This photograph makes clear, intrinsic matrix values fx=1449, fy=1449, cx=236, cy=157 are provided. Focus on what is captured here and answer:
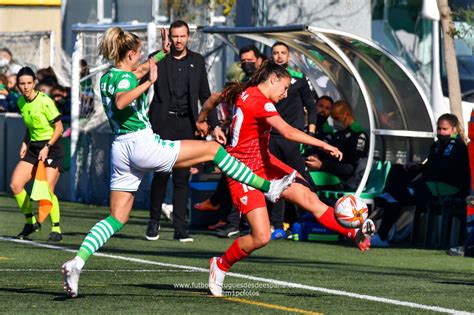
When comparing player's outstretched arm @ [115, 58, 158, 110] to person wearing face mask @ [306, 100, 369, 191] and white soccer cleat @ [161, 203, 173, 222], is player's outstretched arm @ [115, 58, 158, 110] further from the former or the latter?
white soccer cleat @ [161, 203, 173, 222]

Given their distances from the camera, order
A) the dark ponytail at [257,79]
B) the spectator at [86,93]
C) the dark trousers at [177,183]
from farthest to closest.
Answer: the spectator at [86,93] < the dark trousers at [177,183] < the dark ponytail at [257,79]

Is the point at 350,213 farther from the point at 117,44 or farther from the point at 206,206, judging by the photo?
the point at 206,206

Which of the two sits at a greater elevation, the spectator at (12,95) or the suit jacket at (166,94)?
the suit jacket at (166,94)

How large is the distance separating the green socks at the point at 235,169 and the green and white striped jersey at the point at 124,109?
0.68 metres

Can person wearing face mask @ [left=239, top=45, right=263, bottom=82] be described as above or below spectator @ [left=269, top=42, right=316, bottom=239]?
above

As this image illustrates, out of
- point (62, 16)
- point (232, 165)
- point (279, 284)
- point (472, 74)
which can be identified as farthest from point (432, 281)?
point (62, 16)

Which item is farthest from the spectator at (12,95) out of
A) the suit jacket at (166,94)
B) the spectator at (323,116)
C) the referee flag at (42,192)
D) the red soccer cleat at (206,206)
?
the suit jacket at (166,94)

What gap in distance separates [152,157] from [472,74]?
9678mm

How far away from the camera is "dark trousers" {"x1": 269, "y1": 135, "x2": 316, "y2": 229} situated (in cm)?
1620

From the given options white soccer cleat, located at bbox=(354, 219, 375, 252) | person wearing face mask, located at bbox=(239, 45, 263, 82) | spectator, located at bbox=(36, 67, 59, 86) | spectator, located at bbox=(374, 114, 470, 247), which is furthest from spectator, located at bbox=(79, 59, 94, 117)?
white soccer cleat, located at bbox=(354, 219, 375, 252)

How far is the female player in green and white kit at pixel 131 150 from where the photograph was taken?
10.4 metres

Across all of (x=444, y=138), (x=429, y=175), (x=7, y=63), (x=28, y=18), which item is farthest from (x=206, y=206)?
(x=28, y=18)

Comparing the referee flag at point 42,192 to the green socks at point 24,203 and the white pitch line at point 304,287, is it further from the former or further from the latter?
the white pitch line at point 304,287

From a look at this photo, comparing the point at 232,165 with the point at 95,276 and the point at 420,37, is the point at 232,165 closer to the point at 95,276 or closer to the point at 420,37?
the point at 95,276
